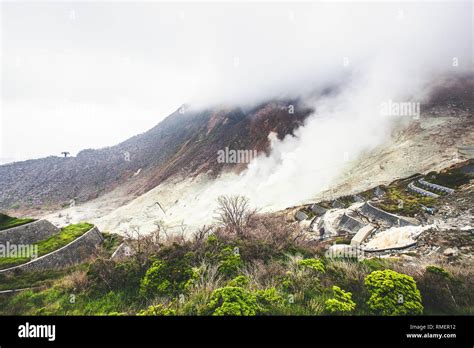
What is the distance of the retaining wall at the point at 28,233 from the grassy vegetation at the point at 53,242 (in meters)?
0.61

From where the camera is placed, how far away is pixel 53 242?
1680cm

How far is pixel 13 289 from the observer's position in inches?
392

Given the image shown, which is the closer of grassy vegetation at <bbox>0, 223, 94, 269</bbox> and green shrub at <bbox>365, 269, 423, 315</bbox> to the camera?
green shrub at <bbox>365, 269, 423, 315</bbox>

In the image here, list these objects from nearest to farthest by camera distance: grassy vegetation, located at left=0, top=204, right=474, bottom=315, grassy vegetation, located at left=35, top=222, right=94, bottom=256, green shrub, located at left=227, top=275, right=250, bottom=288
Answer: grassy vegetation, located at left=0, top=204, right=474, bottom=315, green shrub, located at left=227, top=275, right=250, bottom=288, grassy vegetation, located at left=35, top=222, right=94, bottom=256

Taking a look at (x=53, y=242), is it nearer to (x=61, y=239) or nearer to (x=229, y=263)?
(x=61, y=239)

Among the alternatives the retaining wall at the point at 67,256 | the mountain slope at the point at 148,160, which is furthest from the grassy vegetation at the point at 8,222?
the mountain slope at the point at 148,160

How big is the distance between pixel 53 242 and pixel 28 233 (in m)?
1.92

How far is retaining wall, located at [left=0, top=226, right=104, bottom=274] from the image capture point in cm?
1368

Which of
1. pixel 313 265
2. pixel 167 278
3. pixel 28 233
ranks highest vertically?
pixel 313 265

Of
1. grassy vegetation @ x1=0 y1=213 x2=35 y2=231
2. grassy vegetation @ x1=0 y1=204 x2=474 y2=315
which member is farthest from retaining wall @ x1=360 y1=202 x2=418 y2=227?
grassy vegetation @ x1=0 y1=213 x2=35 y2=231

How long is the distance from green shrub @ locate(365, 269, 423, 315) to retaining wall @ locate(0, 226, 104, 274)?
16.4 meters

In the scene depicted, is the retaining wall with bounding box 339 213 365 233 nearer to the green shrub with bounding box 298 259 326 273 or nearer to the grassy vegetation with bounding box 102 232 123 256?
the green shrub with bounding box 298 259 326 273

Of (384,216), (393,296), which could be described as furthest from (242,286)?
(384,216)
